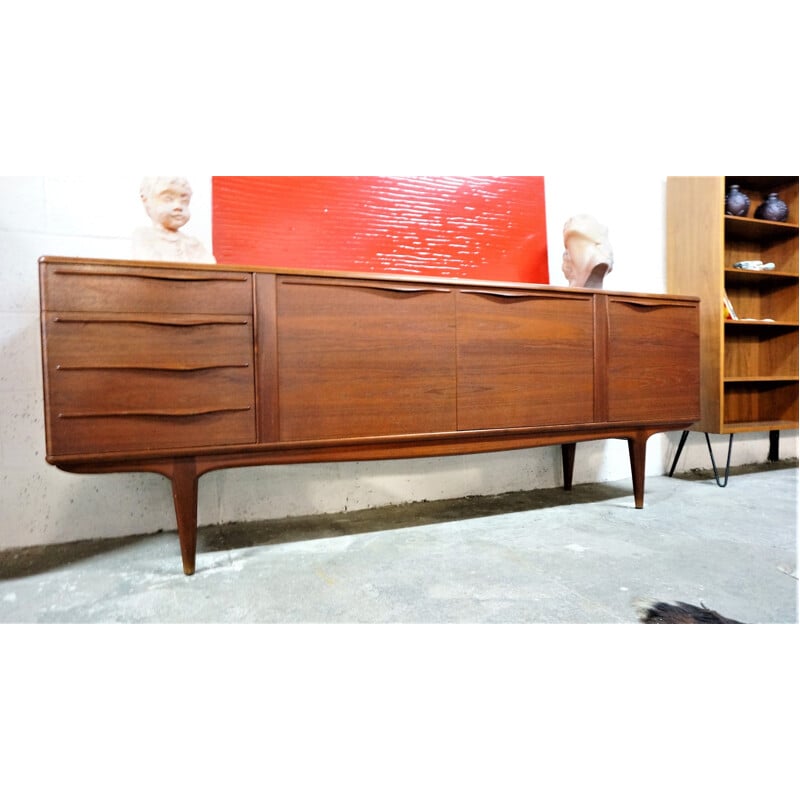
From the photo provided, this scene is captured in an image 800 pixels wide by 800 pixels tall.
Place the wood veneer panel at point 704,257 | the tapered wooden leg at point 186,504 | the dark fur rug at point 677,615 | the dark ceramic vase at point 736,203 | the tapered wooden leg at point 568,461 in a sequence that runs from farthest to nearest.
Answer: the dark ceramic vase at point 736,203, the wood veneer panel at point 704,257, the tapered wooden leg at point 568,461, the tapered wooden leg at point 186,504, the dark fur rug at point 677,615

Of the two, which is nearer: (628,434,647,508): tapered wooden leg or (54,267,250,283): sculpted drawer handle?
(54,267,250,283): sculpted drawer handle

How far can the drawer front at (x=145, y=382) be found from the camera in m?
1.31

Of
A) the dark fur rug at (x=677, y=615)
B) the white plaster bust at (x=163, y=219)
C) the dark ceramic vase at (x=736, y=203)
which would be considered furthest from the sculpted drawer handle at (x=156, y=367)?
the dark ceramic vase at (x=736, y=203)

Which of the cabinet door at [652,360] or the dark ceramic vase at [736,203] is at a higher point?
the dark ceramic vase at [736,203]

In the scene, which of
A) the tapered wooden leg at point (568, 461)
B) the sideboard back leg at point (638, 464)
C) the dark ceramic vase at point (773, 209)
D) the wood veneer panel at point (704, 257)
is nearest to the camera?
the sideboard back leg at point (638, 464)

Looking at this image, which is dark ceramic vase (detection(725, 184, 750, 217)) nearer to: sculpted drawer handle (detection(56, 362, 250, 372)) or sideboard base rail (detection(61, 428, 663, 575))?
sideboard base rail (detection(61, 428, 663, 575))

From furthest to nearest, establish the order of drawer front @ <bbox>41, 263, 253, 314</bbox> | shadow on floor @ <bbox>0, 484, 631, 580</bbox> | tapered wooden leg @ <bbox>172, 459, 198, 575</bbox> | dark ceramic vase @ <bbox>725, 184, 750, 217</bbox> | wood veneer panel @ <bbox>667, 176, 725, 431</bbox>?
dark ceramic vase @ <bbox>725, 184, 750, 217</bbox>, wood veneer panel @ <bbox>667, 176, 725, 431</bbox>, shadow on floor @ <bbox>0, 484, 631, 580</bbox>, tapered wooden leg @ <bbox>172, 459, 198, 575</bbox>, drawer front @ <bbox>41, 263, 253, 314</bbox>

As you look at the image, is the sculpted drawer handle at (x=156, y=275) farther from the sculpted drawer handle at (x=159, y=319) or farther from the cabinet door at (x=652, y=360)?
the cabinet door at (x=652, y=360)

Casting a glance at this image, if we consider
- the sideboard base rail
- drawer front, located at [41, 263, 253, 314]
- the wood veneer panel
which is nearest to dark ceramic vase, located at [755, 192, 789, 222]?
the wood veneer panel

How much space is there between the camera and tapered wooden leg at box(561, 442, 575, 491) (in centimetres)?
247

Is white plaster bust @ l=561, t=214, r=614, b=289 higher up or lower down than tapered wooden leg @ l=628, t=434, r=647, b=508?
higher up

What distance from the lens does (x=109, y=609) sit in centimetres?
127

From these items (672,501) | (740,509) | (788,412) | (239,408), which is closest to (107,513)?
(239,408)

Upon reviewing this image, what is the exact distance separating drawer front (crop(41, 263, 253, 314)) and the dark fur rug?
4.44 ft
